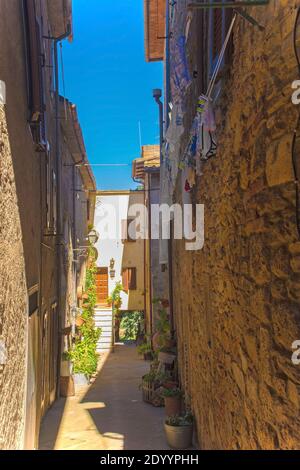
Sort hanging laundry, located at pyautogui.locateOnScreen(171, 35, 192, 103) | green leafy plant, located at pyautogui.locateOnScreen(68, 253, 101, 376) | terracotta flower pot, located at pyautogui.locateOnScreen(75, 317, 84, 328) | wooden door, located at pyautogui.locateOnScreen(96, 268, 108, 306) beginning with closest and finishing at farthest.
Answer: hanging laundry, located at pyautogui.locateOnScreen(171, 35, 192, 103)
green leafy plant, located at pyautogui.locateOnScreen(68, 253, 101, 376)
terracotta flower pot, located at pyautogui.locateOnScreen(75, 317, 84, 328)
wooden door, located at pyautogui.locateOnScreen(96, 268, 108, 306)

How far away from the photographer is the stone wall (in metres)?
3.38

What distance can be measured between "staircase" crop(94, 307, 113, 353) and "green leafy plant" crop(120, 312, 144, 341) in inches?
35.8

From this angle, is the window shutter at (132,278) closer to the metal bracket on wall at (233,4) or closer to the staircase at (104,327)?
the staircase at (104,327)

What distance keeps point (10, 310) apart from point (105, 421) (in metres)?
4.81

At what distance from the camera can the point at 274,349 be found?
2.39m

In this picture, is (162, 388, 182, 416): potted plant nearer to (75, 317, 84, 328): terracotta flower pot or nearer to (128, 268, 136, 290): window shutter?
(75, 317, 84, 328): terracotta flower pot

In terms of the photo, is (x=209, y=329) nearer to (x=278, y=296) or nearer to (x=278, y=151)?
(x=278, y=296)

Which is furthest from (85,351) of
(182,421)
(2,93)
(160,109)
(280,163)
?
(280,163)

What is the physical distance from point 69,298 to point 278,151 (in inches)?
410

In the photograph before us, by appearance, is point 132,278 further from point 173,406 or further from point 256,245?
point 256,245

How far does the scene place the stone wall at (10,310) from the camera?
11.1ft

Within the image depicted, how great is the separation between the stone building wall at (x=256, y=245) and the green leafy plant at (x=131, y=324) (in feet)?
51.2

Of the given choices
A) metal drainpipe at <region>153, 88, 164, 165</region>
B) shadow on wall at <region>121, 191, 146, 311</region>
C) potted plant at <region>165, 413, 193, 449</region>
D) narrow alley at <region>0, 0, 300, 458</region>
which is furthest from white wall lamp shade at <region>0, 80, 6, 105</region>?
shadow on wall at <region>121, 191, 146, 311</region>

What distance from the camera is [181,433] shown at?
6.17 meters
